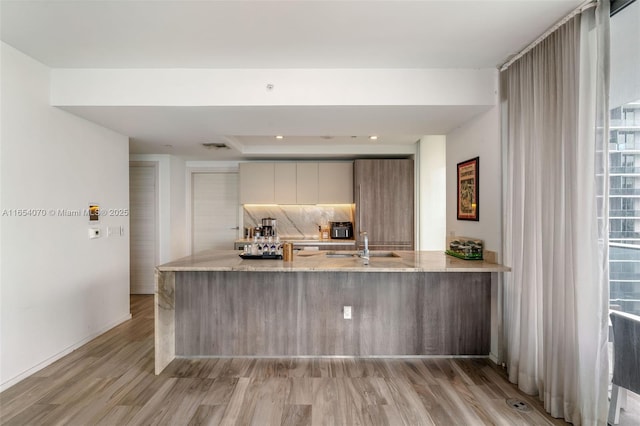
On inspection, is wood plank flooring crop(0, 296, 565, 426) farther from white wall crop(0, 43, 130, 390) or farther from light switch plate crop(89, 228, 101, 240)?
light switch plate crop(89, 228, 101, 240)

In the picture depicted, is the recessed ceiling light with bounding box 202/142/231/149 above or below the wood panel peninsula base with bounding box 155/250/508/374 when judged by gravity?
above

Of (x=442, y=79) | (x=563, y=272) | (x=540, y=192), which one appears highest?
(x=442, y=79)

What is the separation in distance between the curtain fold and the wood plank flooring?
322 millimetres

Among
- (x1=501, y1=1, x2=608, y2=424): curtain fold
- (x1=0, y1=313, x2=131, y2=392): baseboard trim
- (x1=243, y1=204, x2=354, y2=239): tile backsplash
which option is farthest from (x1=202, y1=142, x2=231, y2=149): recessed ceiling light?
(x1=501, y1=1, x2=608, y2=424): curtain fold

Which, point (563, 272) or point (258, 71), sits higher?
point (258, 71)

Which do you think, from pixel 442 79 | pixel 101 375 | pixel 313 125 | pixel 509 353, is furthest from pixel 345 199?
pixel 101 375

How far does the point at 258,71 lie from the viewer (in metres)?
2.85

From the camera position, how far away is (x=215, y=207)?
237 inches

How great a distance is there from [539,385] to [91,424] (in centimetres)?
304

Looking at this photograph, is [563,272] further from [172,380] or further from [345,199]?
[345,199]

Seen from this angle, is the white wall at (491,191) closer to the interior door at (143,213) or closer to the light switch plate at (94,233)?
the light switch plate at (94,233)

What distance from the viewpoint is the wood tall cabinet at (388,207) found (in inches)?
207

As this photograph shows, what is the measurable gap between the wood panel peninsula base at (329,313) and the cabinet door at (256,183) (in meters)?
2.65

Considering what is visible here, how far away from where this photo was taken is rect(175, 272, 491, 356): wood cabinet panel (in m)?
3.04
